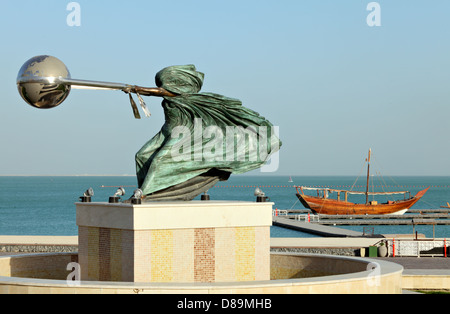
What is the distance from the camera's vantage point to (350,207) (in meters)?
74.7

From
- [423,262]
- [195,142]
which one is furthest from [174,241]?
[423,262]

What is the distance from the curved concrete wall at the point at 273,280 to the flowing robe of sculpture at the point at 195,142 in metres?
3.28

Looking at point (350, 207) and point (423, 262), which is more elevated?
point (423, 262)

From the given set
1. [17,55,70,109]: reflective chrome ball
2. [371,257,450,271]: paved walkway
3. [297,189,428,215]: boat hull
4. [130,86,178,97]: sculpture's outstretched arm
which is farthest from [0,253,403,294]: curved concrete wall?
[297,189,428,215]: boat hull

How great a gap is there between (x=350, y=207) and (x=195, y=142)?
58.8 meters

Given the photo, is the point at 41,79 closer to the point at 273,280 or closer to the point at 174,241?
the point at 174,241

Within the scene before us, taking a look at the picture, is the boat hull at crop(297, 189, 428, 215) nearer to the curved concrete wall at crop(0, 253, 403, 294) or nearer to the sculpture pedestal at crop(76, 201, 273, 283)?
the curved concrete wall at crop(0, 253, 403, 294)

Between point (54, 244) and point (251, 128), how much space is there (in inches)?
658

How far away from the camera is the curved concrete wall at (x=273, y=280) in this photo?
13.8 m

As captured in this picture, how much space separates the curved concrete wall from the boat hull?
56.5 metres

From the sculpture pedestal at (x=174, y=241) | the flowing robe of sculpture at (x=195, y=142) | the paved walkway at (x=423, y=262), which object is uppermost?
the flowing robe of sculpture at (x=195, y=142)

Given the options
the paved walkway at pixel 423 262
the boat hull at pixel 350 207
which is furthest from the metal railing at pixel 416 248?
the boat hull at pixel 350 207

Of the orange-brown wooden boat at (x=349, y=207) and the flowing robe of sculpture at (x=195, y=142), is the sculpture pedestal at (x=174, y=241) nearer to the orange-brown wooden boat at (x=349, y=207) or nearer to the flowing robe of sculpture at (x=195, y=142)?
the flowing robe of sculpture at (x=195, y=142)

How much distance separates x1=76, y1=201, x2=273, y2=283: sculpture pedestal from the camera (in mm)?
15617
